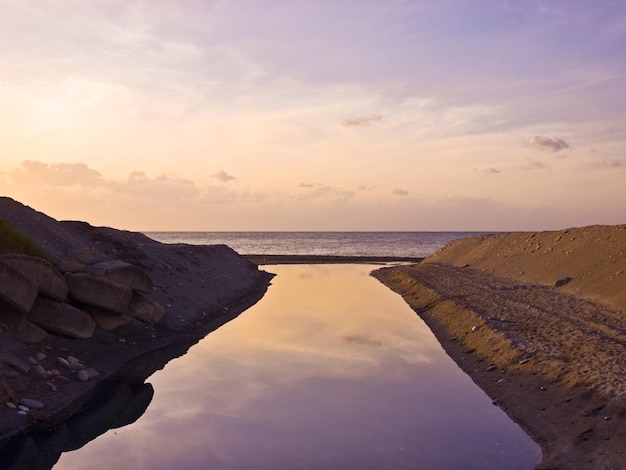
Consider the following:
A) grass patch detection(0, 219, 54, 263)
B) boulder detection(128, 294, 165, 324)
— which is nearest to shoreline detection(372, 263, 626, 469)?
boulder detection(128, 294, 165, 324)

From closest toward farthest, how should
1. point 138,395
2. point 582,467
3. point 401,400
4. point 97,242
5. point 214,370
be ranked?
point 582,467
point 401,400
point 138,395
point 214,370
point 97,242

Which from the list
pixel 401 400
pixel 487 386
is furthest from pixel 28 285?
pixel 487 386

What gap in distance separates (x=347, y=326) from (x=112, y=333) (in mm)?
10858

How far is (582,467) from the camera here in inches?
439

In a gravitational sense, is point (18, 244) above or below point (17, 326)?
above

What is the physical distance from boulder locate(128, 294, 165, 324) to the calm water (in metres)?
2.34

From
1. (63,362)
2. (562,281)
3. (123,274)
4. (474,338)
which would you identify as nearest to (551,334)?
(474,338)

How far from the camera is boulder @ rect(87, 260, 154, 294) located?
73.2 ft

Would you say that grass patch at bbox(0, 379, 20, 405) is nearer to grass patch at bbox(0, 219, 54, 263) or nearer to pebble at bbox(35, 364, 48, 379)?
pebble at bbox(35, 364, 48, 379)

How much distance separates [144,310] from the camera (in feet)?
81.1

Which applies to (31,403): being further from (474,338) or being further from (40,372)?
(474,338)

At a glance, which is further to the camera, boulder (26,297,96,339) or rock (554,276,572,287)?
rock (554,276,572,287)

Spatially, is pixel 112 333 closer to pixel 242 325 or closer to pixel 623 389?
pixel 242 325

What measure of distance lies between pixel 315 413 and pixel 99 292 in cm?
972
